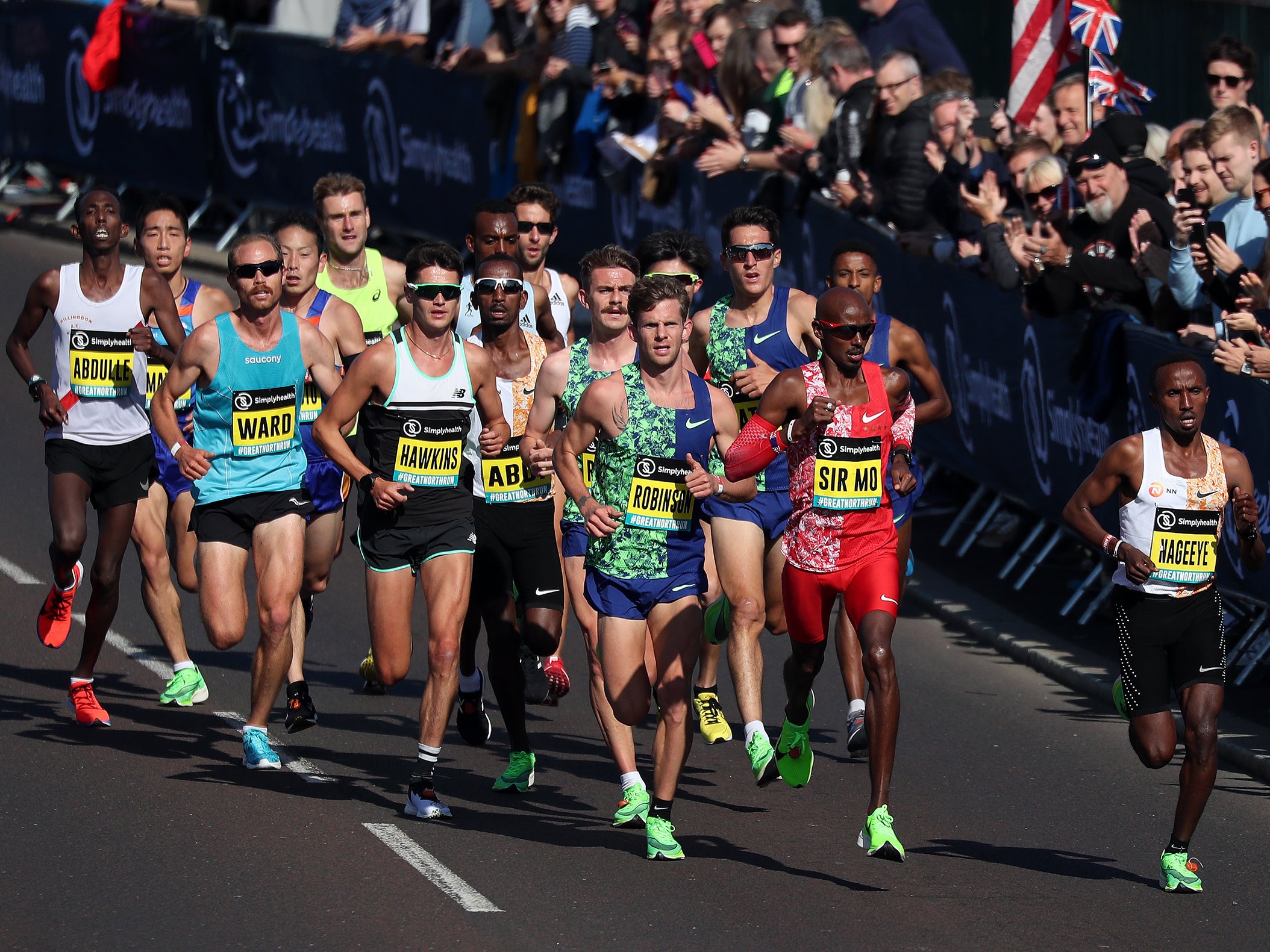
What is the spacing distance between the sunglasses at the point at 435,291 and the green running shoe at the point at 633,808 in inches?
87.5

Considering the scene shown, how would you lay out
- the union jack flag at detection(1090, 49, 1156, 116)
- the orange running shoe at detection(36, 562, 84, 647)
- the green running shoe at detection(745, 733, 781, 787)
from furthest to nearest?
1. the union jack flag at detection(1090, 49, 1156, 116)
2. the orange running shoe at detection(36, 562, 84, 647)
3. the green running shoe at detection(745, 733, 781, 787)

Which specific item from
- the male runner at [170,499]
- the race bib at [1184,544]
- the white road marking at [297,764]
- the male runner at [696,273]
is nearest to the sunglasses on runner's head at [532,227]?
the male runner at [696,273]

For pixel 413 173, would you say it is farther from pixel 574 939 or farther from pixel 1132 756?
pixel 574 939

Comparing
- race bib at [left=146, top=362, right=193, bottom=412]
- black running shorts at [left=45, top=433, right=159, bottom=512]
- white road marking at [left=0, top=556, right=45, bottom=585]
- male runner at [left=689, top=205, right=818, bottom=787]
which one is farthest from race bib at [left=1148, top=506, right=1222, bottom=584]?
white road marking at [left=0, top=556, right=45, bottom=585]

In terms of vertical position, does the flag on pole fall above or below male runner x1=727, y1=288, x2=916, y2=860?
above

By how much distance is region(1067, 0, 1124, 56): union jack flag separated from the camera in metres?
14.5

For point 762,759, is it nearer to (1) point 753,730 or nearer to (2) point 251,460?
(1) point 753,730

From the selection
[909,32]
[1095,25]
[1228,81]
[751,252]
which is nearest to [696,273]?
[751,252]

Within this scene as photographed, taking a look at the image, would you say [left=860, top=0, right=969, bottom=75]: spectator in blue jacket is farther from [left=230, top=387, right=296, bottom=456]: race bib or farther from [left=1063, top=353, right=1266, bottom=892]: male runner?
[left=1063, top=353, right=1266, bottom=892]: male runner

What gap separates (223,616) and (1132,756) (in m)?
4.37

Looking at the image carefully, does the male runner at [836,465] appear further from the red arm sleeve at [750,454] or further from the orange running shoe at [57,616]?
the orange running shoe at [57,616]

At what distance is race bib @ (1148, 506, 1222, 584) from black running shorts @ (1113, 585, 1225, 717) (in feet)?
0.27

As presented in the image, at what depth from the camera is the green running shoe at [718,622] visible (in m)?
10.4

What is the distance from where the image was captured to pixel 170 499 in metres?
11.8
